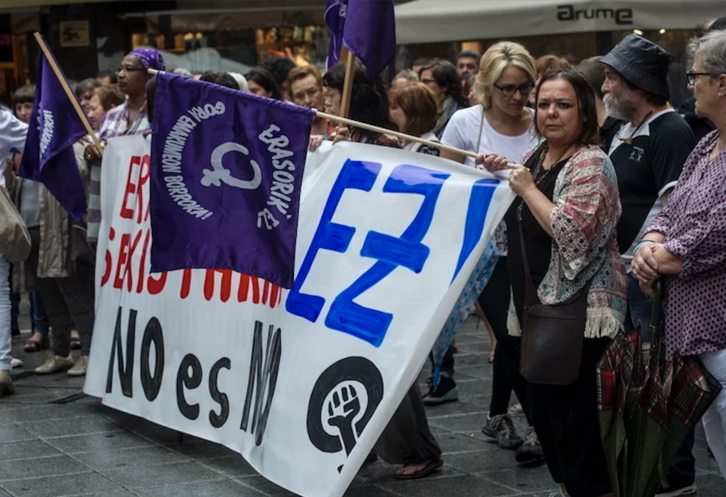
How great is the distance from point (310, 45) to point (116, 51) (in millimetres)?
2428

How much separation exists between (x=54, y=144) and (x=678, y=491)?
14.1 ft

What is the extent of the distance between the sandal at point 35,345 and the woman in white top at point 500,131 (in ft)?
14.6

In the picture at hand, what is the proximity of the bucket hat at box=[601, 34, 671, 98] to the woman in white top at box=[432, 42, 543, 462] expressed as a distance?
79cm

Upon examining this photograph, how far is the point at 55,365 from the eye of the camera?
8570 mm

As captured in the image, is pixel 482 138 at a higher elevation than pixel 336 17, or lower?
lower

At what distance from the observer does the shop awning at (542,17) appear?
1129 centimetres

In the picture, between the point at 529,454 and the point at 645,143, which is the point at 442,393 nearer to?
the point at 529,454

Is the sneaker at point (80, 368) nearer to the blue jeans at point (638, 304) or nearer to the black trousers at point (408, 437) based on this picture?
the black trousers at point (408, 437)

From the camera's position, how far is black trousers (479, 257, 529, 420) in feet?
18.1

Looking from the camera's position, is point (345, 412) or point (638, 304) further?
point (638, 304)

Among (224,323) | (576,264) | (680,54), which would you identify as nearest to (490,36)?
(680,54)

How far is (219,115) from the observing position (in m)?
5.34

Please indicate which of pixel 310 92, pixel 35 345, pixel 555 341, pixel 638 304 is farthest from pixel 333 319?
pixel 35 345

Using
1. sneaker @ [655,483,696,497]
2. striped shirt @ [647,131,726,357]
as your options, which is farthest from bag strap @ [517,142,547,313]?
sneaker @ [655,483,696,497]
